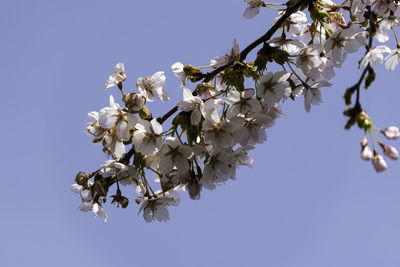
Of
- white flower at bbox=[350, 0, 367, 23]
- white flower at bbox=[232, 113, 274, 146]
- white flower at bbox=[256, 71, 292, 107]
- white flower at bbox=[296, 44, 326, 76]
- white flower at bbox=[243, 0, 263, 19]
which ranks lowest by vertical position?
white flower at bbox=[232, 113, 274, 146]

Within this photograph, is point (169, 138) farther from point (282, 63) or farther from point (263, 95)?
point (282, 63)

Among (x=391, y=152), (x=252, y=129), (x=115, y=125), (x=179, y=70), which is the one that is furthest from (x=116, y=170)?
(x=391, y=152)

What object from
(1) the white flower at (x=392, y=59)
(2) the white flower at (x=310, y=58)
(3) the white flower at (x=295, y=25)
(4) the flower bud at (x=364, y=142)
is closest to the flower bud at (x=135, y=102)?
(2) the white flower at (x=310, y=58)

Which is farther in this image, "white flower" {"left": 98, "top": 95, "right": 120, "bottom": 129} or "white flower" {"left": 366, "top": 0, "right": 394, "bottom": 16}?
"white flower" {"left": 366, "top": 0, "right": 394, "bottom": 16}

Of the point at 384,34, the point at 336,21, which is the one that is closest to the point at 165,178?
the point at 336,21

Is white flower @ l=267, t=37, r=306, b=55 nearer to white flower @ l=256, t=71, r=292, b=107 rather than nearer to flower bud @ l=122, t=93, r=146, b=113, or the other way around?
white flower @ l=256, t=71, r=292, b=107

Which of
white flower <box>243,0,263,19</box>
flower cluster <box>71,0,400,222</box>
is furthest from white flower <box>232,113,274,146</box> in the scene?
white flower <box>243,0,263,19</box>
